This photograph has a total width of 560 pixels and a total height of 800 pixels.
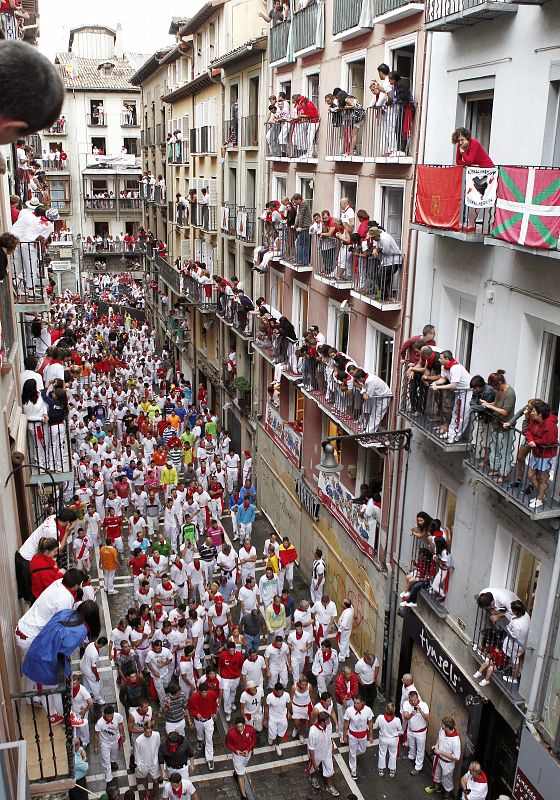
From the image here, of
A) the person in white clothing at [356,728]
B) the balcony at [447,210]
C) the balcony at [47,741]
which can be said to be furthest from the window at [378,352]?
the balcony at [47,741]

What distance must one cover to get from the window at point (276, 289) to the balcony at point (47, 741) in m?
15.1

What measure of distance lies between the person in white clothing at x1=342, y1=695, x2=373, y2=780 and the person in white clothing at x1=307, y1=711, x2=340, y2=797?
49cm

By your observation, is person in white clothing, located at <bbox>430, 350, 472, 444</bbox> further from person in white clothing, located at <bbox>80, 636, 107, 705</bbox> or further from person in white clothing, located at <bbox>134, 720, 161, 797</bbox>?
person in white clothing, located at <bbox>80, 636, 107, 705</bbox>

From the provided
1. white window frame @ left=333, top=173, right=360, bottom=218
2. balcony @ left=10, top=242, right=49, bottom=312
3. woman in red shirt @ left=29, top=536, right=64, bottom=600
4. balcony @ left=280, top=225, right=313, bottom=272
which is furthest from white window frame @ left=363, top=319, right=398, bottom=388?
woman in red shirt @ left=29, top=536, right=64, bottom=600

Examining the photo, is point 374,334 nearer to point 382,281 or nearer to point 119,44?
point 382,281

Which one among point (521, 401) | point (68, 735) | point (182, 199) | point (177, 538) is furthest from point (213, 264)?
point (68, 735)

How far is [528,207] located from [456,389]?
313 centimetres

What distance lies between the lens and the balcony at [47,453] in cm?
1366

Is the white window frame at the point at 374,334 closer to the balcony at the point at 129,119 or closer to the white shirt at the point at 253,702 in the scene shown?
the white shirt at the point at 253,702

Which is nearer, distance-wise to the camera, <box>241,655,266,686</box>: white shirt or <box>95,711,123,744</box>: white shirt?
<box>95,711,123,744</box>: white shirt

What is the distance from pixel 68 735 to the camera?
854cm

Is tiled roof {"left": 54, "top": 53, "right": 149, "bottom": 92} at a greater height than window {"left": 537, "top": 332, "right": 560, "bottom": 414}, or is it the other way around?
tiled roof {"left": 54, "top": 53, "right": 149, "bottom": 92}

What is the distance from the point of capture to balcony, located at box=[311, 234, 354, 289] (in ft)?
54.6

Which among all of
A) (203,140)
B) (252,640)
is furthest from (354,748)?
(203,140)
